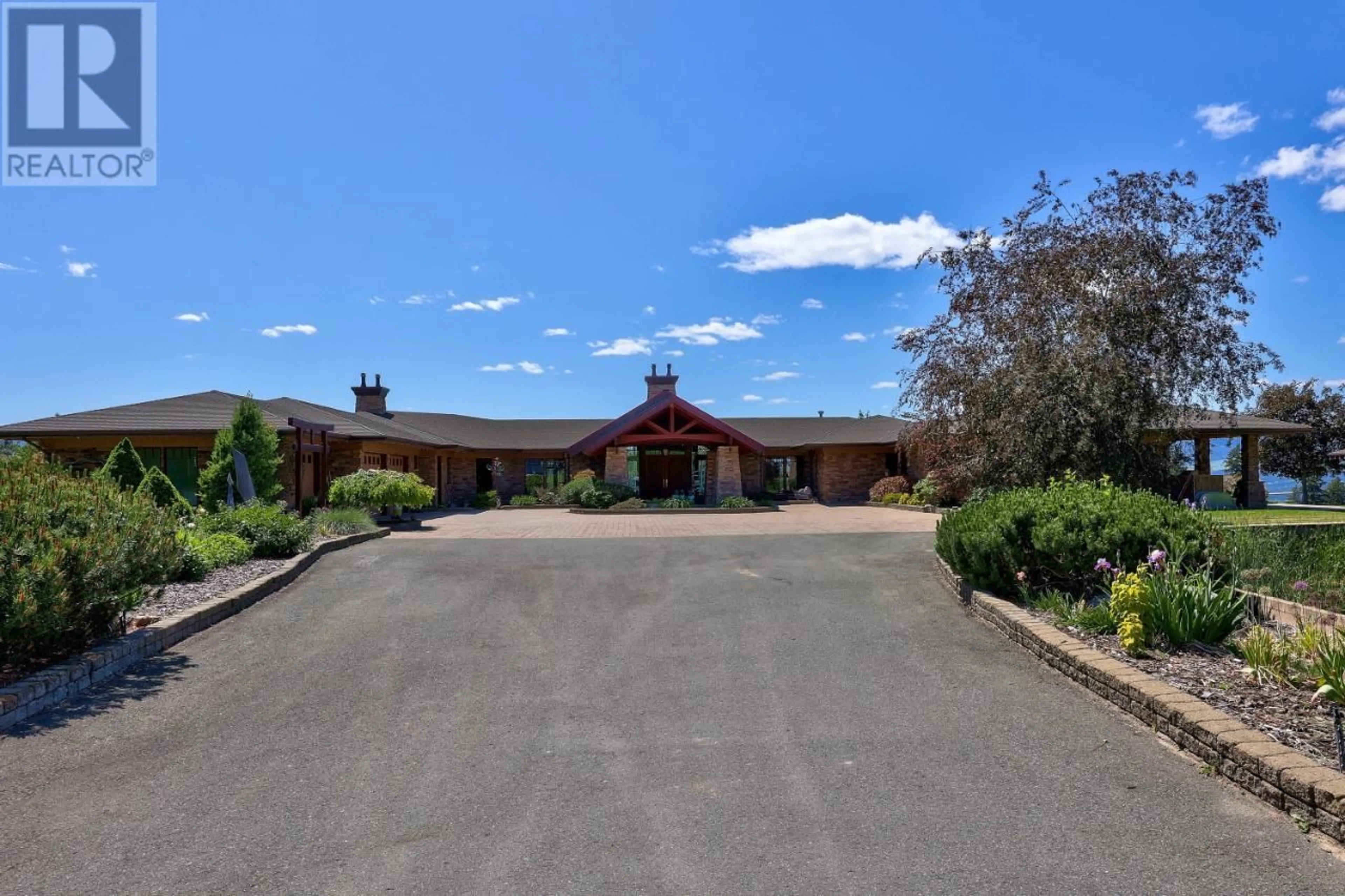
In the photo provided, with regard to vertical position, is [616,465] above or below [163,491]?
above

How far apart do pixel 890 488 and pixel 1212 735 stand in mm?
26466

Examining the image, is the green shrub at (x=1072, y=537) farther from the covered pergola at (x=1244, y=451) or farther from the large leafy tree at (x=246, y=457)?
the covered pergola at (x=1244, y=451)

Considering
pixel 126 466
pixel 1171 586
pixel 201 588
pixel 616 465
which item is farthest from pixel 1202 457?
pixel 126 466

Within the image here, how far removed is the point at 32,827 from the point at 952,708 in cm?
523

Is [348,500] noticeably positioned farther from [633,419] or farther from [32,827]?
[32,827]

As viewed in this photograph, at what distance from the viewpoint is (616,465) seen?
103 ft

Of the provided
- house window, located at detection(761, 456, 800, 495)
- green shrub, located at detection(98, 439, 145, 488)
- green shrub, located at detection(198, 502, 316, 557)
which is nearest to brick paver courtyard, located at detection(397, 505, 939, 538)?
green shrub, located at detection(198, 502, 316, 557)

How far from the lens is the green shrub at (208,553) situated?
10.5 m

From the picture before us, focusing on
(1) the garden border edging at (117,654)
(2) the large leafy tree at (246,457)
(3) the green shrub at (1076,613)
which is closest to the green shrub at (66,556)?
(1) the garden border edging at (117,654)

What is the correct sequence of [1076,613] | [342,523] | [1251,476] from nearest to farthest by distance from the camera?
[1076,613], [342,523], [1251,476]

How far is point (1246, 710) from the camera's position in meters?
5.17

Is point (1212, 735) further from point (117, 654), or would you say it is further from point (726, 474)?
point (726, 474)

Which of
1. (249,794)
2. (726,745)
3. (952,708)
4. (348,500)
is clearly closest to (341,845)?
(249,794)

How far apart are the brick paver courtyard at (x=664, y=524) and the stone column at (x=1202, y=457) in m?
9.36
